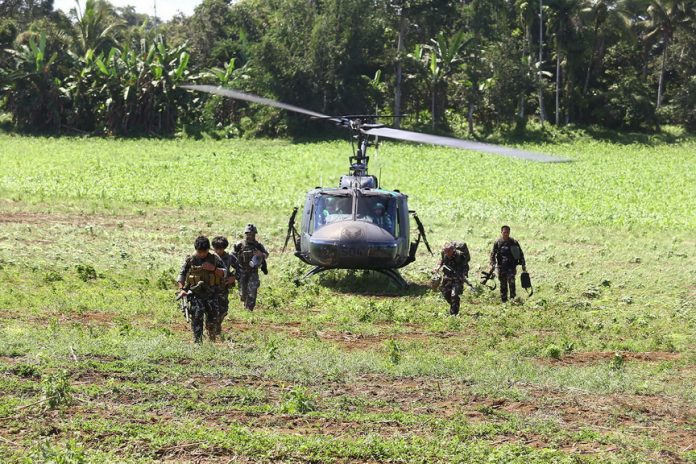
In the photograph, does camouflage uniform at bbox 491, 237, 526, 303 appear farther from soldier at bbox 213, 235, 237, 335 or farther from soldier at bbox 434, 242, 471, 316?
soldier at bbox 213, 235, 237, 335

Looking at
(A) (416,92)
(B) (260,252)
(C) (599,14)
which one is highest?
(C) (599,14)

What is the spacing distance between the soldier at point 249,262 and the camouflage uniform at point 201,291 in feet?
9.37

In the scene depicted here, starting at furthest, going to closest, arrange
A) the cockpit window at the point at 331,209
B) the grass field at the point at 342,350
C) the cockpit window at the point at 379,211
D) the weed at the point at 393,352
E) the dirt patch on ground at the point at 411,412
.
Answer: the cockpit window at the point at 331,209
the cockpit window at the point at 379,211
the weed at the point at 393,352
the dirt patch on ground at the point at 411,412
the grass field at the point at 342,350

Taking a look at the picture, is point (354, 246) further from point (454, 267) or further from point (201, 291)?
point (201, 291)

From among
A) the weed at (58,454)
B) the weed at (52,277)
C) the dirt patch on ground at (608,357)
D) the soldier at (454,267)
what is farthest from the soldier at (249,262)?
the weed at (58,454)

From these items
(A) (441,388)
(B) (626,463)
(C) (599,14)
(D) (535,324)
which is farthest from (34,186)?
(C) (599,14)

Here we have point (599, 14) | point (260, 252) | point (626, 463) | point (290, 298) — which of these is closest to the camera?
point (626, 463)

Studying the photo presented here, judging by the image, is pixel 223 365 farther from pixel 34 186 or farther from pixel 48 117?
pixel 48 117

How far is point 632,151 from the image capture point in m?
51.2

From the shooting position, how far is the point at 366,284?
1912 centimetres

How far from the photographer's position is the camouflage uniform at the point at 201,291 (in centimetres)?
1165

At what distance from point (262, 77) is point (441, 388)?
46705mm

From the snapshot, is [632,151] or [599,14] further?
[599,14]

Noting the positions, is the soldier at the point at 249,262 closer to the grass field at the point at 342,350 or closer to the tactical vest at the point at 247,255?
the tactical vest at the point at 247,255
